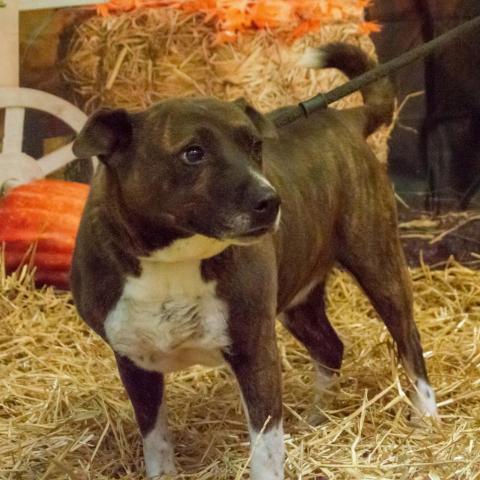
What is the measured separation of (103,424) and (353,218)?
0.92 meters

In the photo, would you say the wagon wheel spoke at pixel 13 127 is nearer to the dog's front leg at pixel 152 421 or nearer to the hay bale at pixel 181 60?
the hay bale at pixel 181 60

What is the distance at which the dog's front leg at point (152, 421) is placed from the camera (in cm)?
267

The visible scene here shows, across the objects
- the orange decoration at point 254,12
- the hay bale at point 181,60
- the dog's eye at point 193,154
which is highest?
the dog's eye at point 193,154

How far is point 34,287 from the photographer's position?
13.5ft

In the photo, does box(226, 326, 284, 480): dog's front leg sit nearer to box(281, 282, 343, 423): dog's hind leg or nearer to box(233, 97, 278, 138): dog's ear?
box(233, 97, 278, 138): dog's ear

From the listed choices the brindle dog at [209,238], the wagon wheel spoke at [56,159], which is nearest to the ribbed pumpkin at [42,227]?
the wagon wheel spoke at [56,159]

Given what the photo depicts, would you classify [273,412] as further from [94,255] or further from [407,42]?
[407,42]

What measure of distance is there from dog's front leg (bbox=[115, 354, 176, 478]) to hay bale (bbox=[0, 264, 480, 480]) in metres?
0.07

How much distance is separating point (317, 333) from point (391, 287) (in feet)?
1.10

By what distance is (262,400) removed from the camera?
2469 mm

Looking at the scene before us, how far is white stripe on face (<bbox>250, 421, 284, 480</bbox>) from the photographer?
248 centimetres

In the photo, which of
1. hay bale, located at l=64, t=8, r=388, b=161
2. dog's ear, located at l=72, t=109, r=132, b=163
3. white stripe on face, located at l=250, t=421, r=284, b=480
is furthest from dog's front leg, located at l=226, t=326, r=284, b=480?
hay bale, located at l=64, t=8, r=388, b=161

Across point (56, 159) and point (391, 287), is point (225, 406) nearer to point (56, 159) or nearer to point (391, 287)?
point (391, 287)

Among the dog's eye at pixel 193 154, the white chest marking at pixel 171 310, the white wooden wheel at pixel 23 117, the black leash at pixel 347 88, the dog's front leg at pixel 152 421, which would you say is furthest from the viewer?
the white wooden wheel at pixel 23 117
